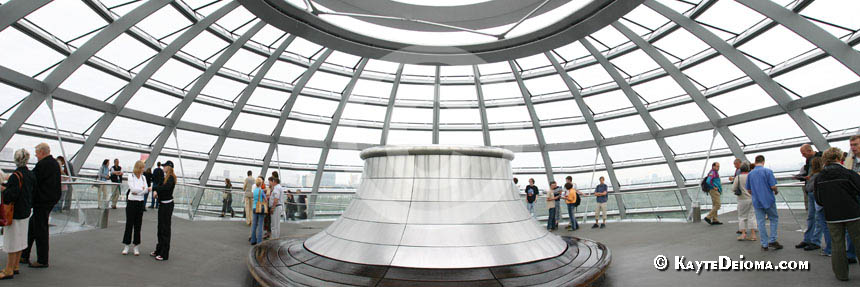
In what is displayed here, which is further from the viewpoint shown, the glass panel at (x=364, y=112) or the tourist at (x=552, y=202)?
the glass panel at (x=364, y=112)

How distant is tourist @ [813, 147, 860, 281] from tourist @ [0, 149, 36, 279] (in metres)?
10.7

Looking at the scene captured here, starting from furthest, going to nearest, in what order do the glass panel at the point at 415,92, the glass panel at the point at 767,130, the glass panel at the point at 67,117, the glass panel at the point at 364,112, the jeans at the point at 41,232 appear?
the glass panel at the point at 364,112 → the glass panel at the point at 415,92 → the glass panel at the point at 767,130 → the glass panel at the point at 67,117 → the jeans at the point at 41,232

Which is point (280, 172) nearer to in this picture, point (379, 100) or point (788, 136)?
point (379, 100)

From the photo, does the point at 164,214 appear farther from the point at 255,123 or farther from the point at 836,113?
the point at 836,113

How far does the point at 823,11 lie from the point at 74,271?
19.7 metres

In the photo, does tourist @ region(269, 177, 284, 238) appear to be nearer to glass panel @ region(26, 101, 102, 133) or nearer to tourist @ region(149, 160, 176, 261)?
tourist @ region(149, 160, 176, 261)

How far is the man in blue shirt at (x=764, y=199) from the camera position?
673 centimetres

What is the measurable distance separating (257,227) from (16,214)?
5058 millimetres

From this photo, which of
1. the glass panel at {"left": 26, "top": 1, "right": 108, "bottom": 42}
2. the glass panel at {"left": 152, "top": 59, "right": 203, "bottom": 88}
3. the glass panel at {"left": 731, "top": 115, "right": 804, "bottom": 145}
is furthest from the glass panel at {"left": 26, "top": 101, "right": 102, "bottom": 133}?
the glass panel at {"left": 731, "top": 115, "right": 804, "bottom": 145}

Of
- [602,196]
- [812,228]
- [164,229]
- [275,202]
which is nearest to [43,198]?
[164,229]

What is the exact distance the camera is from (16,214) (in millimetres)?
5160

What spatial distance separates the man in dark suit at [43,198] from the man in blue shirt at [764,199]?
11.6 m

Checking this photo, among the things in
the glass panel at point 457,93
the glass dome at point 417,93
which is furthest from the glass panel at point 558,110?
the glass panel at point 457,93

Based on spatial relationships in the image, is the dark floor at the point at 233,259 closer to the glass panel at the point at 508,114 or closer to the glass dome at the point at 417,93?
A: the glass dome at the point at 417,93
